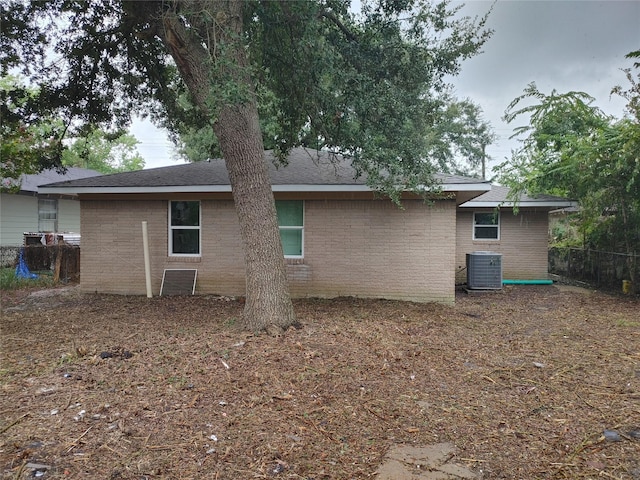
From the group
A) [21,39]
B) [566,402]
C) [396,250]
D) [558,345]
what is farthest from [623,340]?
[21,39]

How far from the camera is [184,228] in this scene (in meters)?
10.2

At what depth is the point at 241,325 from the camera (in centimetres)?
602

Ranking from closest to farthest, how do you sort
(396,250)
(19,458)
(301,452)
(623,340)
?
(19,458)
(301,452)
(623,340)
(396,250)

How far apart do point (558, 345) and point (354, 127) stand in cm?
463

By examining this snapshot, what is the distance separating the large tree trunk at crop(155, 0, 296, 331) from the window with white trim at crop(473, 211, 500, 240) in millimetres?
10065

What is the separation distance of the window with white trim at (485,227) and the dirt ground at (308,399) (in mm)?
7226

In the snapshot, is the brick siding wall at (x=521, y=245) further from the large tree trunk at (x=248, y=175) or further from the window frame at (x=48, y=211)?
the window frame at (x=48, y=211)

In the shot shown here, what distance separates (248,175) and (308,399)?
324cm

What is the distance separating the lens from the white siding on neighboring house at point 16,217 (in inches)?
632

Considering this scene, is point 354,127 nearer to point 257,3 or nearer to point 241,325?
point 257,3

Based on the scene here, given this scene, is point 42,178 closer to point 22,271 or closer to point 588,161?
point 22,271

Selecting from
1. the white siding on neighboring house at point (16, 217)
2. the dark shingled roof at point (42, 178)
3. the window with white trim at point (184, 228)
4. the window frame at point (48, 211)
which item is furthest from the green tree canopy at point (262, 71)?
the window frame at point (48, 211)

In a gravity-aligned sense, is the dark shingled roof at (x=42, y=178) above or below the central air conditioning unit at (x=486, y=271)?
above

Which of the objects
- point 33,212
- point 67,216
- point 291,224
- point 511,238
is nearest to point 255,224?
point 291,224
